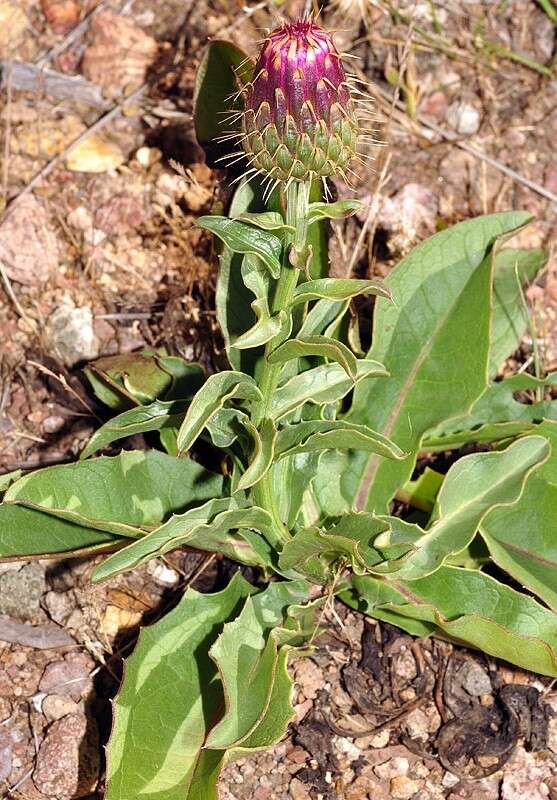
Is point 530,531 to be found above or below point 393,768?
above

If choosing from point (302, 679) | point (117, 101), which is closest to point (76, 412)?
point (302, 679)

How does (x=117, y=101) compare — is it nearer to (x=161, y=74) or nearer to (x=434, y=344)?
(x=161, y=74)

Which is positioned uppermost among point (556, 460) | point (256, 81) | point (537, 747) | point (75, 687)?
point (256, 81)

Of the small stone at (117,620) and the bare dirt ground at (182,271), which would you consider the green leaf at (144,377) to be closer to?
the bare dirt ground at (182,271)

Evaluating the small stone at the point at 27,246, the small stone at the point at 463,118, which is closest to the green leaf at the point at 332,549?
the small stone at the point at 27,246

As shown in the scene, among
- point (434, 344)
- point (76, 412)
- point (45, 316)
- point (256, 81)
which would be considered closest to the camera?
point (256, 81)

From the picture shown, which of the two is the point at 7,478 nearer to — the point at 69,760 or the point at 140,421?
the point at 140,421

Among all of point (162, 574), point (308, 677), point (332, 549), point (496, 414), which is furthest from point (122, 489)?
point (496, 414)
